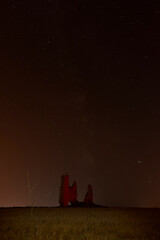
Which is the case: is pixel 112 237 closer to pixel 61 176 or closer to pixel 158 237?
pixel 158 237

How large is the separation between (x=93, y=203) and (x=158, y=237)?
61.5m

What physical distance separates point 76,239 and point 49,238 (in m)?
1.39

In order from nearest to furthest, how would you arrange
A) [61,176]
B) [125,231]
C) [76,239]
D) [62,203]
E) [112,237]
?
[76,239] < [112,237] < [125,231] < [62,203] < [61,176]

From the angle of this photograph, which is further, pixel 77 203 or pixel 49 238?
pixel 77 203

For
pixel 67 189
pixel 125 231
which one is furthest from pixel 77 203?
pixel 125 231

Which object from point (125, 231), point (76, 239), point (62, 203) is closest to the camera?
point (76, 239)

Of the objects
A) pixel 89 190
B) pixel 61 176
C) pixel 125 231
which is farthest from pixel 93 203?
pixel 125 231

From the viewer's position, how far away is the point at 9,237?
17297mm

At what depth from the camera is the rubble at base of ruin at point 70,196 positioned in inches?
2921

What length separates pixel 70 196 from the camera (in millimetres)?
76188

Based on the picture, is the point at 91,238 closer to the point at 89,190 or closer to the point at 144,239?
the point at 144,239

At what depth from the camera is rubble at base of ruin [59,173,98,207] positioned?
74.2 meters

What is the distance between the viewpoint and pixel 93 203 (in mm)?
78312

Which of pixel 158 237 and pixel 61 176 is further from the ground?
pixel 61 176
